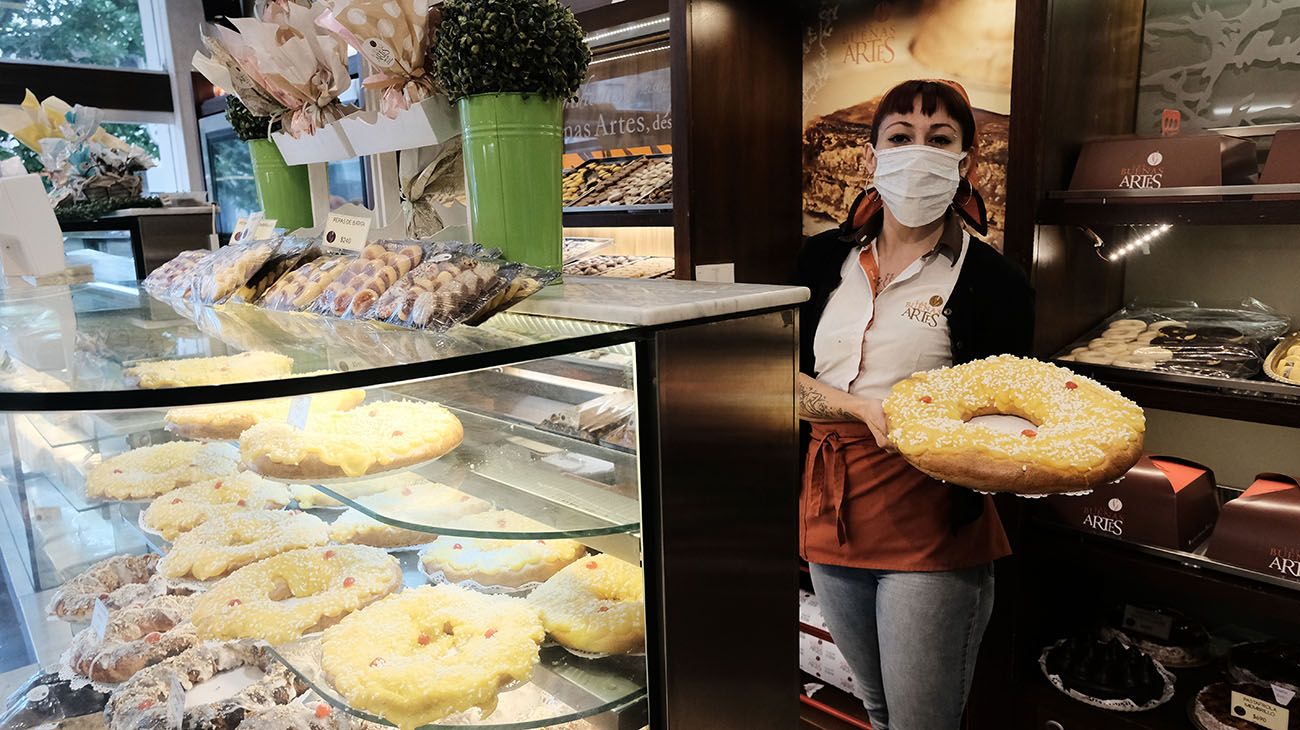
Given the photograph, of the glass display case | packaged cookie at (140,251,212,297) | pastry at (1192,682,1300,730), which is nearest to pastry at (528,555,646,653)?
the glass display case

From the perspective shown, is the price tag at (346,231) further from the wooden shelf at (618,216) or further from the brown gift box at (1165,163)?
the brown gift box at (1165,163)

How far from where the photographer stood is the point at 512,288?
1279 millimetres

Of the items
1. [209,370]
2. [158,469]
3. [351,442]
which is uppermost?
[209,370]

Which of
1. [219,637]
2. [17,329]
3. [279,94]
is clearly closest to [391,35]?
[279,94]

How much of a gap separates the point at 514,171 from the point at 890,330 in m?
1.01

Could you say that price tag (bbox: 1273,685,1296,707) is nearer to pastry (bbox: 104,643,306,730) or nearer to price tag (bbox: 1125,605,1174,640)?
price tag (bbox: 1125,605,1174,640)

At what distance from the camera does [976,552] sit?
192 cm

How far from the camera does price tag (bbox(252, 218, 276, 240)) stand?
75.7 inches

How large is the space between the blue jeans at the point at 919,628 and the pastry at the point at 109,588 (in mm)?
1460

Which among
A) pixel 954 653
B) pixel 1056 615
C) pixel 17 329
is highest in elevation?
pixel 17 329

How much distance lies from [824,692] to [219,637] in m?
1.95

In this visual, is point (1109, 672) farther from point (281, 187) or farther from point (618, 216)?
point (281, 187)

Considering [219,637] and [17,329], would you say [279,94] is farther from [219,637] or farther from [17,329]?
[219,637]

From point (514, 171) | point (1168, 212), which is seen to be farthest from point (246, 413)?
point (1168, 212)
